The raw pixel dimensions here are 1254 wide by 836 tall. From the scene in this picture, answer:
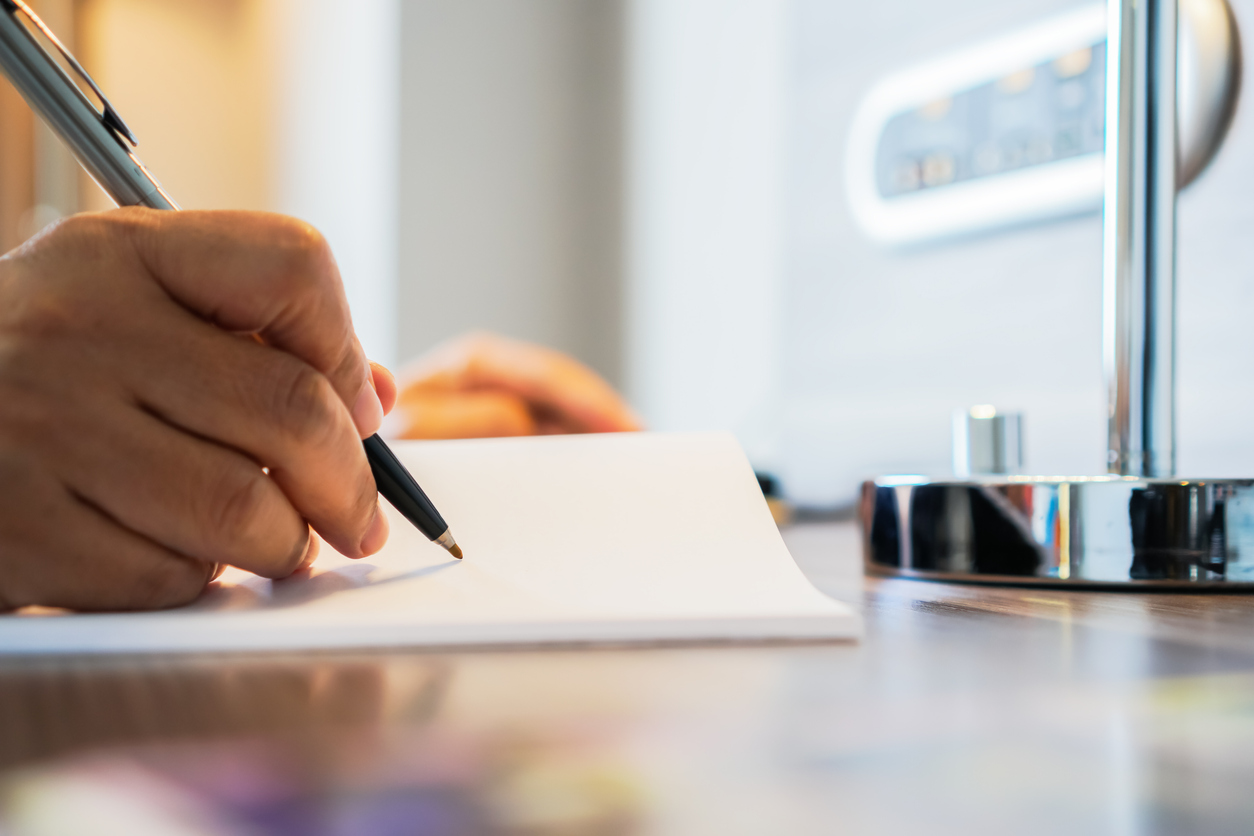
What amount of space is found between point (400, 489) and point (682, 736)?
0.18 metres

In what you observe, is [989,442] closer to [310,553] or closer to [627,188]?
[310,553]

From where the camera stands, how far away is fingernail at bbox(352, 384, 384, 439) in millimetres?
321

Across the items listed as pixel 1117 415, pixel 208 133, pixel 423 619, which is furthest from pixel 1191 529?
pixel 208 133

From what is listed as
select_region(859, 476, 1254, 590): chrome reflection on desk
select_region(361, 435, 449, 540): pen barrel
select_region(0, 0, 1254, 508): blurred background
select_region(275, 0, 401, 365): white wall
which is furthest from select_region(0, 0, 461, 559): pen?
select_region(275, 0, 401, 365): white wall

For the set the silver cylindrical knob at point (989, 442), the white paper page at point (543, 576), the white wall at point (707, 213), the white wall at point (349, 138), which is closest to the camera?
the white paper page at point (543, 576)

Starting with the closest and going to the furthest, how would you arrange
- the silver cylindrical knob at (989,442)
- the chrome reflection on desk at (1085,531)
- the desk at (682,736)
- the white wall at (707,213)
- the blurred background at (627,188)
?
the desk at (682,736) < the chrome reflection on desk at (1085,531) < the silver cylindrical knob at (989,442) < the blurred background at (627,188) < the white wall at (707,213)

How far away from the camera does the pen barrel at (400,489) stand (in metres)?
0.33

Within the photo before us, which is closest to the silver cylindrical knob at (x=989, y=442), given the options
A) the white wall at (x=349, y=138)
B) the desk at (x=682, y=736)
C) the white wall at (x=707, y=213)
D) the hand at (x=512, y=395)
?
the desk at (x=682, y=736)

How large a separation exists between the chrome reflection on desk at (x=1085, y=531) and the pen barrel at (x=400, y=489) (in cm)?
21

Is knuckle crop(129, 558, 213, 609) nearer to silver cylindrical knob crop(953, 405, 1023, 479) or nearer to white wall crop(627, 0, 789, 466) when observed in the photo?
silver cylindrical knob crop(953, 405, 1023, 479)

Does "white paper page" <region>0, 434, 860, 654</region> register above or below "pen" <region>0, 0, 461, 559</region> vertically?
below

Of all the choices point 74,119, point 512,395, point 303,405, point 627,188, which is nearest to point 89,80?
point 74,119

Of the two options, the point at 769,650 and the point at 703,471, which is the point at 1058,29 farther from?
the point at 769,650

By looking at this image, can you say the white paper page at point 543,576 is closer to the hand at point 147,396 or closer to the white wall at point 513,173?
the hand at point 147,396
